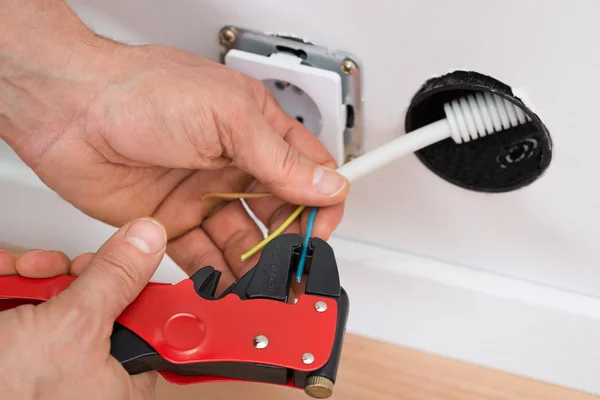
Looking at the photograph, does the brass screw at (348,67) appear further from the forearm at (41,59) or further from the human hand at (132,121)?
the forearm at (41,59)

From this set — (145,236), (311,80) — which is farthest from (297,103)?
(145,236)

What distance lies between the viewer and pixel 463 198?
2.05ft

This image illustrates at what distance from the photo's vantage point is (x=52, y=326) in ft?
1.48

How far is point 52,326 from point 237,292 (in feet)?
0.40

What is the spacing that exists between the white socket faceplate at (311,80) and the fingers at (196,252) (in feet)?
0.45

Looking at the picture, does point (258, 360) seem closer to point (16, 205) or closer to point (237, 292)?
point (237, 292)

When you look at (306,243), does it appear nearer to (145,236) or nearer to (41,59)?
(145,236)

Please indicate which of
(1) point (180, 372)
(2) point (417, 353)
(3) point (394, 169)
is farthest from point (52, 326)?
(2) point (417, 353)

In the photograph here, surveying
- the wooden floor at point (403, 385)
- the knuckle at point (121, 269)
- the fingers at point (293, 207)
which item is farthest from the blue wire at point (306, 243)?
the wooden floor at point (403, 385)

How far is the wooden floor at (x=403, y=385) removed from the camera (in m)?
0.71

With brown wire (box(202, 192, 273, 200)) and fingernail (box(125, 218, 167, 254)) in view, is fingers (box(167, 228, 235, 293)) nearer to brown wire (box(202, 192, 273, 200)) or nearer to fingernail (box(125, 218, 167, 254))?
brown wire (box(202, 192, 273, 200))

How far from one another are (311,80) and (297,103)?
0.07m

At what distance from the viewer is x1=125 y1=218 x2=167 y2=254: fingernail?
0.49 m

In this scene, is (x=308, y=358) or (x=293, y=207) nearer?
(x=308, y=358)
